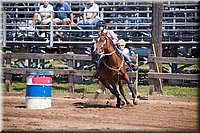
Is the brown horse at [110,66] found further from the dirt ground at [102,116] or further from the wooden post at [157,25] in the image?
the wooden post at [157,25]

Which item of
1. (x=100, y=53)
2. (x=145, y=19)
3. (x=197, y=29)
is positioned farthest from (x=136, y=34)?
(x=100, y=53)

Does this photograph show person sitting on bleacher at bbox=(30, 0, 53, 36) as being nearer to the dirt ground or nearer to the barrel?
the dirt ground

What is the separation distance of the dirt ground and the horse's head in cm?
157

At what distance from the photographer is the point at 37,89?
13.9 metres

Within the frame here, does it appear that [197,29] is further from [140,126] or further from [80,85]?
[140,126]

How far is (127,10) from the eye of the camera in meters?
22.3

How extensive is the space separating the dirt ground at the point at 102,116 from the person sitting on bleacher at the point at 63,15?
498 centimetres

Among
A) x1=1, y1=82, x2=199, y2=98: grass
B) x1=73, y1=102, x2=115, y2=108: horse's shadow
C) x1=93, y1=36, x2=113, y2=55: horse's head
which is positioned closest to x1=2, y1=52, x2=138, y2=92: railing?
x1=1, y1=82, x2=199, y2=98: grass

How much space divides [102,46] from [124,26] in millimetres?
6588

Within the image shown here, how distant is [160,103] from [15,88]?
20.9 feet

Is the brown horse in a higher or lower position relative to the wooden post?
lower

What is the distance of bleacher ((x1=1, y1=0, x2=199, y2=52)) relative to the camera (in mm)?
20438

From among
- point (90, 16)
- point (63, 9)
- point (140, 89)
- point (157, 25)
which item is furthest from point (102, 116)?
point (63, 9)

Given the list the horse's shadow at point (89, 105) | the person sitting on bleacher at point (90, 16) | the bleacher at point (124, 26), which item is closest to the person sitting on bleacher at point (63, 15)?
the bleacher at point (124, 26)
